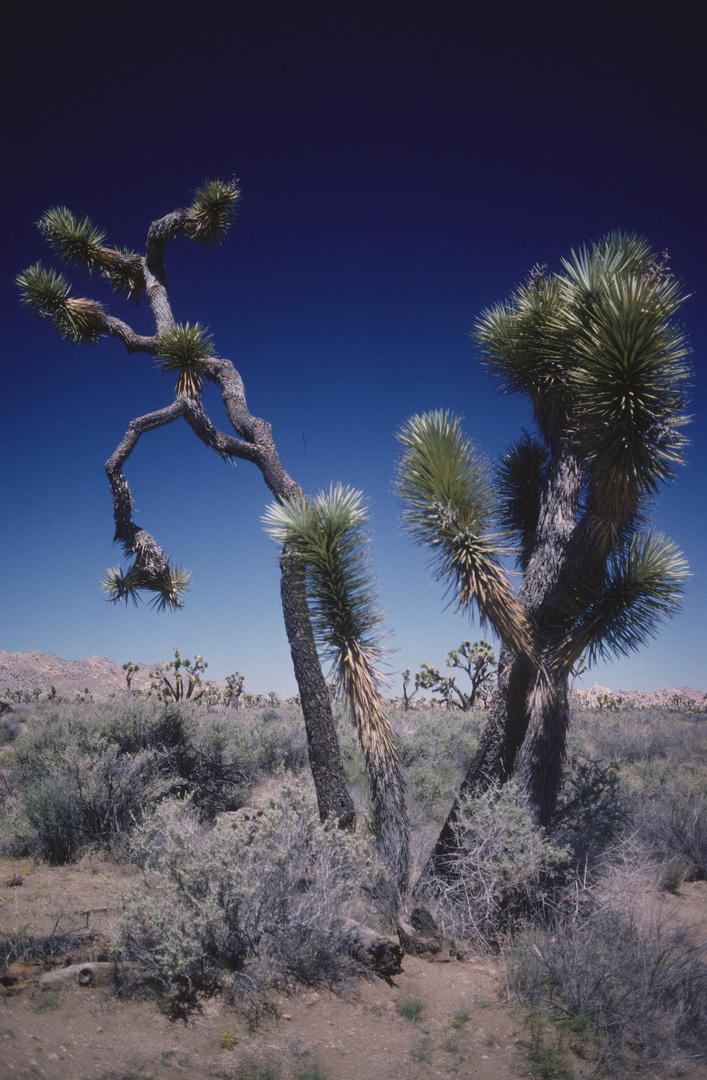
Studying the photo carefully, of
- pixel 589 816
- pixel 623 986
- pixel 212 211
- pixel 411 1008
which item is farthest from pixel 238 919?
pixel 212 211

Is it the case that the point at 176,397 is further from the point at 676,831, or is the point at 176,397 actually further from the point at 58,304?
the point at 676,831

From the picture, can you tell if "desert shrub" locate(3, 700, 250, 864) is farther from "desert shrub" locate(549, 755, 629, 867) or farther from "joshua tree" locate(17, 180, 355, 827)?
"desert shrub" locate(549, 755, 629, 867)

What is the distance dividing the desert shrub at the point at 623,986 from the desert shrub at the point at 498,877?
1.53ft

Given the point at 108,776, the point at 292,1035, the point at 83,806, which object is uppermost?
the point at 108,776

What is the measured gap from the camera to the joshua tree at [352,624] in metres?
5.51

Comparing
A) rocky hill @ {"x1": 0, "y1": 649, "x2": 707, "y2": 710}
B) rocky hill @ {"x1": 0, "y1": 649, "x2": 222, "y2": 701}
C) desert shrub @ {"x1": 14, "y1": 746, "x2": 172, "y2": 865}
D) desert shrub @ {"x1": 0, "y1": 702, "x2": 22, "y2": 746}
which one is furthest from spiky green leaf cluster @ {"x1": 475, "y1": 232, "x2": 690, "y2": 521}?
rocky hill @ {"x1": 0, "y1": 649, "x2": 222, "y2": 701}

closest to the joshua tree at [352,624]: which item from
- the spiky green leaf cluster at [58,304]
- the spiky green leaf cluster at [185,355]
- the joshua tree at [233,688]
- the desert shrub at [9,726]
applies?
the spiky green leaf cluster at [185,355]

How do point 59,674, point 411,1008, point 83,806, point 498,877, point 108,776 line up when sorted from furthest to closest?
1. point 59,674
2. point 108,776
3. point 83,806
4. point 498,877
5. point 411,1008

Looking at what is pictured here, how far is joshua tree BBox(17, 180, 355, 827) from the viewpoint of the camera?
5.98 metres

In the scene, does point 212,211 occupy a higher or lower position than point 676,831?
higher

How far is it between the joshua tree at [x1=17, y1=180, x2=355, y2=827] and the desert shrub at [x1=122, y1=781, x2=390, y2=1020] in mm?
1303

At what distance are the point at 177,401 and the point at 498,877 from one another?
636 centimetres

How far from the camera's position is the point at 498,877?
4.89m

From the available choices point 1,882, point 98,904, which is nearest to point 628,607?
point 98,904
